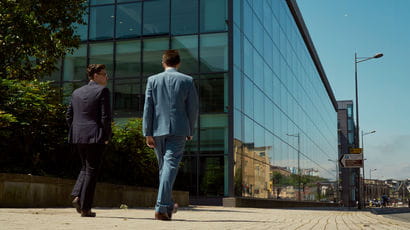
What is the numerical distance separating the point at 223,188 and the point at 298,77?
23006mm

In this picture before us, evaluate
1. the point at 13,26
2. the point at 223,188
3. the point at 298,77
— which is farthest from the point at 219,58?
the point at 298,77

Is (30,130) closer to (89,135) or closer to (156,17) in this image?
(89,135)

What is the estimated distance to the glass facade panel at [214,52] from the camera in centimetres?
2245

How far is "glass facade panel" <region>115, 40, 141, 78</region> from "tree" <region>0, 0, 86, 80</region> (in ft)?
29.9

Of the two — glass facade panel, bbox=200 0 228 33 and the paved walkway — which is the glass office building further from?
the paved walkway

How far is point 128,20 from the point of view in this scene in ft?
79.7

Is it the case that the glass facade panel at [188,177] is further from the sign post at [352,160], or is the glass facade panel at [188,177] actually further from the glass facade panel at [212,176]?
the sign post at [352,160]

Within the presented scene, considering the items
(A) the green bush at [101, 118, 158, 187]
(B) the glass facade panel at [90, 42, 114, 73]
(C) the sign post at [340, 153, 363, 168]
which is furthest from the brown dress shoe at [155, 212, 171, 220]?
(C) the sign post at [340, 153, 363, 168]

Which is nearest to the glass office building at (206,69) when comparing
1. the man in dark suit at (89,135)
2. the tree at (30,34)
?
the tree at (30,34)

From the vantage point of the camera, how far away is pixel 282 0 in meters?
36.3

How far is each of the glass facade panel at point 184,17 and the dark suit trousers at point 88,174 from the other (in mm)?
17259

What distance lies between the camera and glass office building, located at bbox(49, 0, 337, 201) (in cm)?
2186

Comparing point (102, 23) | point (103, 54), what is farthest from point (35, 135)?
point (102, 23)

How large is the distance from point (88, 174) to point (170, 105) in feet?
4.25
